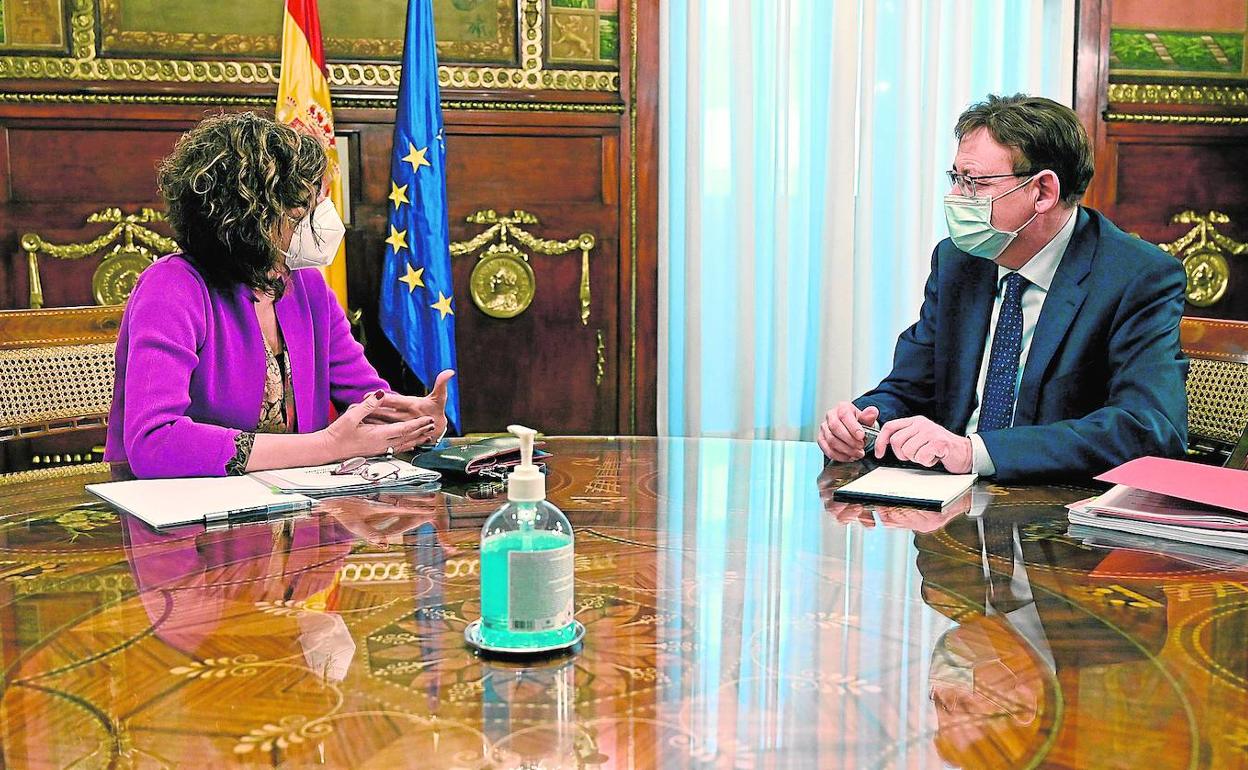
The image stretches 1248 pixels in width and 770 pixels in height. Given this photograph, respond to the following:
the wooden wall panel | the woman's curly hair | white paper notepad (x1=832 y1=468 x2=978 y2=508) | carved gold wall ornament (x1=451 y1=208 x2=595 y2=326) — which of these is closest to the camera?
white paper notepad (x1=832 y1=468 x2=978 y2=508)

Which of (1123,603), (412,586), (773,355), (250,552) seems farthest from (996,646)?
(773,355)

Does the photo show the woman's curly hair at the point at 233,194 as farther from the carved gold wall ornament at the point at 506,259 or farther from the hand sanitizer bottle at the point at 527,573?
the carved gold wall ornament at the point at 506,259

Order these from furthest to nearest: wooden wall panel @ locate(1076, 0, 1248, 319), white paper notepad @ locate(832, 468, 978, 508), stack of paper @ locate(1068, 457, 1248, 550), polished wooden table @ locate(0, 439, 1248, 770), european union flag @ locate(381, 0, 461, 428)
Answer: wooden wall panel @ locate(1076, 0, 1248, 319)
european union flag @ locate(381, 0, 461, 428)
white paper notepad @ locate(832, 468, 978, 508)
stack of paper @ locate(1068, 457, 1248, 550)
polished wooden table @ locate(0, 439, 1248, 770)

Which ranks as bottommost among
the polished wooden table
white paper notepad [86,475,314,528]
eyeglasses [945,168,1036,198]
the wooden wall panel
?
the polished wooden table

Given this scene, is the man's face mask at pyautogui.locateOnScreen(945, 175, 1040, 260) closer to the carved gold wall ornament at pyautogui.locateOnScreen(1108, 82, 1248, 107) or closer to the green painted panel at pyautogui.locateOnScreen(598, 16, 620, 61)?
the green painted panel at pyautogui.locateOnScreen(598, 16, 620, 61)

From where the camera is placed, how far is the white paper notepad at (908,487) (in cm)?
172

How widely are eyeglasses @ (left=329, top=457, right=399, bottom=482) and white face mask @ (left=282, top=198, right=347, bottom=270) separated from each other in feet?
1.80

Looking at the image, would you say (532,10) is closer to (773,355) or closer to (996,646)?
(773,355)

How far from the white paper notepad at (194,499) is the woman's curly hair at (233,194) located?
1.71 feet

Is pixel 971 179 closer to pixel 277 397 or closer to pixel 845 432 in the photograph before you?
pixel 845 432

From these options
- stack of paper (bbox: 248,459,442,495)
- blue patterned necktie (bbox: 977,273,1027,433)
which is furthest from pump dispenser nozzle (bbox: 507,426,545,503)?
blue patterned necktie (bbox: 977,273,1027,433)

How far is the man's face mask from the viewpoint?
233 cm

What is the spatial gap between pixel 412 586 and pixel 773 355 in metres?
3.08

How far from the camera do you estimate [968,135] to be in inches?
96.2
